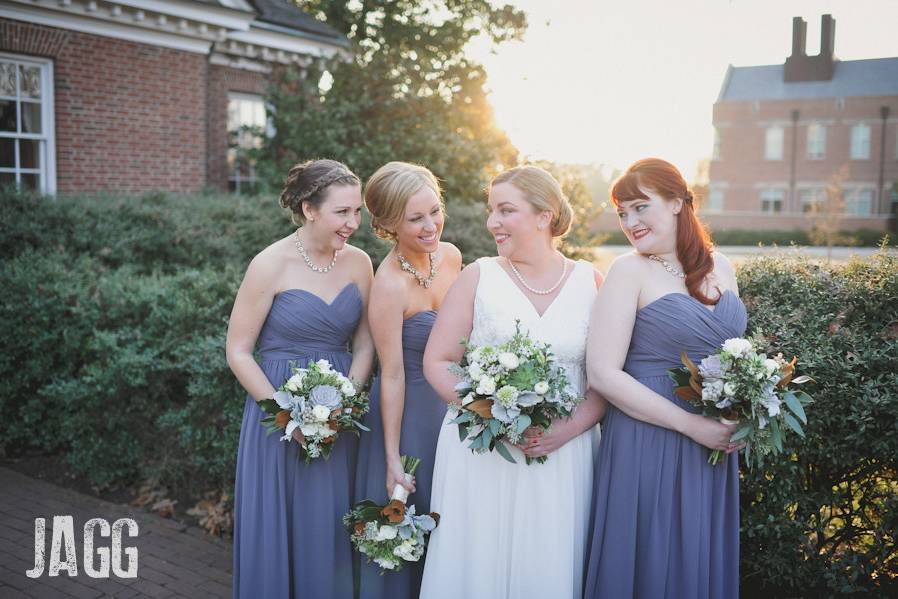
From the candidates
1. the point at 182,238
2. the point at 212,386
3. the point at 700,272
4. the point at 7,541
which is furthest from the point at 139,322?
the point at 700,272

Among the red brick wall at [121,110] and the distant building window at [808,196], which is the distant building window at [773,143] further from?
the red brick wall at [121,110]

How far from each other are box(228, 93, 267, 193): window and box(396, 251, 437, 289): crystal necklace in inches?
453

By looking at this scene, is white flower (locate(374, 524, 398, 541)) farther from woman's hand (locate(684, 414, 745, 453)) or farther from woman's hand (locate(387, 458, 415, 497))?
woman's hand (locate(684, 414, 745, 453))

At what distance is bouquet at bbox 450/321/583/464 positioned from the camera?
2.76 meters

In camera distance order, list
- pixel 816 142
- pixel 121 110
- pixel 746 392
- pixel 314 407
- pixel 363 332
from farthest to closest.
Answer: pixel 816 142 → pixel 121 110 → pixel 363 332 → pixel 314 407 → pixel 746 392

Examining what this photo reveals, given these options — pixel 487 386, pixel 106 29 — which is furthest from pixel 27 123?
pixel 487 386

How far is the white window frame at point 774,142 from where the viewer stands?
46.9m

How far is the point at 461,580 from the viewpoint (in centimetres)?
324

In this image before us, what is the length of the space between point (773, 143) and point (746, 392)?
49.6 meters

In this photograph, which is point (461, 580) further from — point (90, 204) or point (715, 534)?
point (90, 204)

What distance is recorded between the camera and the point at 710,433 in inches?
117

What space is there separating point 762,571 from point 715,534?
0.86 meters

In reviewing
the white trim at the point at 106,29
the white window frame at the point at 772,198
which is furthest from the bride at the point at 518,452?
the white window frame at the point at 772,198

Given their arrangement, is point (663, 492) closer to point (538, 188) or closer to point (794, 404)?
point (794, 404)
